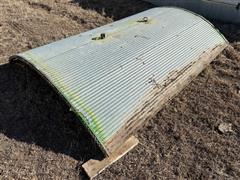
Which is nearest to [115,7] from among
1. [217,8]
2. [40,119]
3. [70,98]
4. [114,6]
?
[114,6]

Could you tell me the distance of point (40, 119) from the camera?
19.4 ft

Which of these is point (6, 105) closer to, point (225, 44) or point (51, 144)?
point (51, 144)

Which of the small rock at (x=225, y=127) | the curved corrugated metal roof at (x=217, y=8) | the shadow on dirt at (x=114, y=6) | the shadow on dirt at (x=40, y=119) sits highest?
the curved corrugated metal roof at (x=217, y=8)

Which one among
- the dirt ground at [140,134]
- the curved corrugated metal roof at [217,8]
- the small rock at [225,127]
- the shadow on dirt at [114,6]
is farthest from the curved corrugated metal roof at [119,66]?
the shadow on dirt at [114,6]

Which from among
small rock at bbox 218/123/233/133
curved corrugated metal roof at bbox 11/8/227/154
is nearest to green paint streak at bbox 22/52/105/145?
curved corrugated metal roof at bbox 11/8/227/154

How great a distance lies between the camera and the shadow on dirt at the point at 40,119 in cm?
543

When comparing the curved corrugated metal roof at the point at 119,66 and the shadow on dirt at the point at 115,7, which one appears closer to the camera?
the curved corrugated metal roof at the point at 119,66

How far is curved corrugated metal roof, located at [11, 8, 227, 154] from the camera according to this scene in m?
5.36

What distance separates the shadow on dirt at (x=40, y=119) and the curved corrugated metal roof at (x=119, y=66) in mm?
548

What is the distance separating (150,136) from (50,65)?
7.30 ft

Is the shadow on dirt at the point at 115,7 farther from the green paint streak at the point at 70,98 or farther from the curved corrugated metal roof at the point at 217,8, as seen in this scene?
the green paint streak at the point at 70,98

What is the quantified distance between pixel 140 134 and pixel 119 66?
136 centimetres

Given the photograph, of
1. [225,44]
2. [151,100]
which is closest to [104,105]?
[151,100]

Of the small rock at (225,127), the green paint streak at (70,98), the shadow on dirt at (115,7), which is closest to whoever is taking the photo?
the green paint streak at (70,98)
